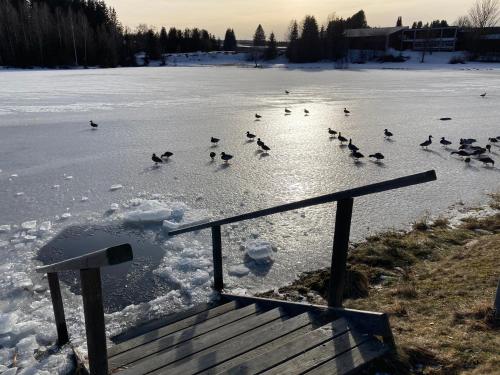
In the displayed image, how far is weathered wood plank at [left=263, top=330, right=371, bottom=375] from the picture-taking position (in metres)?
2.14

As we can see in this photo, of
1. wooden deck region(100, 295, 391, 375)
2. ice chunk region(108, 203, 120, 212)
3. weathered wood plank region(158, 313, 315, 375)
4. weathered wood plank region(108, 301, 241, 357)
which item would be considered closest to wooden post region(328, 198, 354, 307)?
wooden deck region(100, 295, 391, 375)

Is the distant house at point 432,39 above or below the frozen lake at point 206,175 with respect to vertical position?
A: above

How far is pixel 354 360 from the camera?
2.19 metres

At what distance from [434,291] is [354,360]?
6.51ft

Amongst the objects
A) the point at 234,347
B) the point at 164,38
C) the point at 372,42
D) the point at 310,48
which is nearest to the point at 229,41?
the point at 164,38

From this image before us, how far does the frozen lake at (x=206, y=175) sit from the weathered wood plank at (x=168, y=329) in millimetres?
677

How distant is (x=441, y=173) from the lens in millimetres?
8805

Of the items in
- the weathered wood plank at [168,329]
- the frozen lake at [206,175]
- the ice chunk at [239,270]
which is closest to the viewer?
the weathered wood plank at [168,329]

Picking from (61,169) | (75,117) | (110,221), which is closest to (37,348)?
(110,221)

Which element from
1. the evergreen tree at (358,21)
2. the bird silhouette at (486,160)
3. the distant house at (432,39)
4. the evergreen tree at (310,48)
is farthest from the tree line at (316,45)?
the bird silhouette at (486,160)

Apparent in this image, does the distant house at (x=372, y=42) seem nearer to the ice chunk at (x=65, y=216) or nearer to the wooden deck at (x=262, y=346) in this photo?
the ice chunk at (x=65, y=216)

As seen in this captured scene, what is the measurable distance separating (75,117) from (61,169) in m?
7.36

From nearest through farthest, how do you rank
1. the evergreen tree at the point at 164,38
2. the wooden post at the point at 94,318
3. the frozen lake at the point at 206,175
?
1. the wooden post at the point at 94,318
2. the frozen lake at the point at 206,175
3. the evergreen tree at the point at 164,38

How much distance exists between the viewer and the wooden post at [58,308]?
9.96ft
